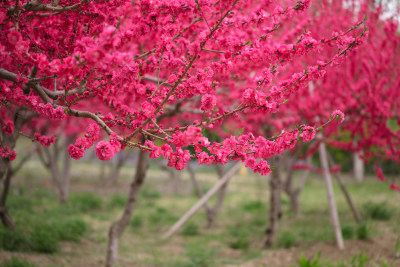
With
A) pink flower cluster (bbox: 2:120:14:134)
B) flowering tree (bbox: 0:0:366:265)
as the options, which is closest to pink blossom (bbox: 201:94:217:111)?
flowering tree (bbox: 0:0:366:265)

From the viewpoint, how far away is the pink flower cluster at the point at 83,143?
2281 mm

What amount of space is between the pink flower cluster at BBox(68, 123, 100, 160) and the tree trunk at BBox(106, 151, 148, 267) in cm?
220

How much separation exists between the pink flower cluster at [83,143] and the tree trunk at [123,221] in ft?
7.22

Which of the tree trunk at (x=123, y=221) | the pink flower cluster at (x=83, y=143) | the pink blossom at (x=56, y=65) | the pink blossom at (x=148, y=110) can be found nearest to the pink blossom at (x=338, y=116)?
the pink blossom at (x=148, y=110)

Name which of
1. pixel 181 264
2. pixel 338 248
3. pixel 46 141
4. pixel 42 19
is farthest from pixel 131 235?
pixel 42 19

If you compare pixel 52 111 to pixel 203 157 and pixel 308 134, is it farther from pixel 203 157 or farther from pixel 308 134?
pixel 308 134

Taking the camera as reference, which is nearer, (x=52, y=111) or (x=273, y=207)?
(x=52, y=111)

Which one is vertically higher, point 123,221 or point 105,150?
point 105,150

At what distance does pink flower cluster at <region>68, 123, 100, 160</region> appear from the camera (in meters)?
2.28

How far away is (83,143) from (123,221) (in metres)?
2.85

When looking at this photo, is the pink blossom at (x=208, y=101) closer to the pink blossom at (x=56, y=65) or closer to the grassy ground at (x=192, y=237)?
the pink blossom at (x=56, y=65)

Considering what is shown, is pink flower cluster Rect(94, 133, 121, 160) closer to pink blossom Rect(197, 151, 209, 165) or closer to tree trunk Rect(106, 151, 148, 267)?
pink blossom Rect(197, 151, 209, 165)

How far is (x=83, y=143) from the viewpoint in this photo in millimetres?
2330

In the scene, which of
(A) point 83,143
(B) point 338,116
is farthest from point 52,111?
(B) point 338,116
